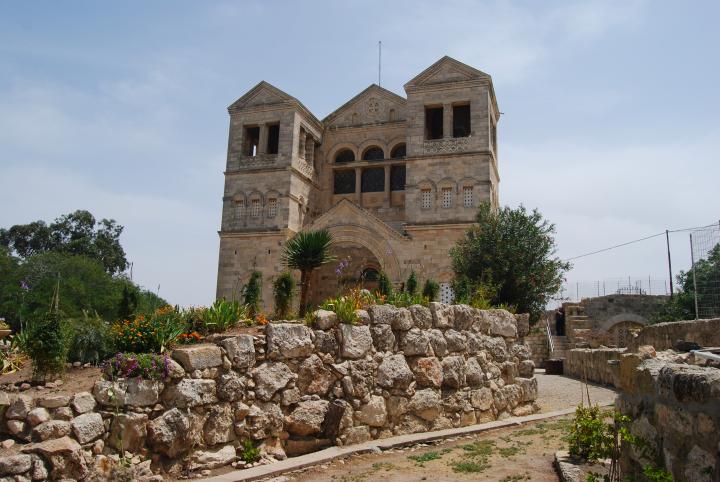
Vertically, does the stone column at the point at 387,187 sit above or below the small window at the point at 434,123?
below

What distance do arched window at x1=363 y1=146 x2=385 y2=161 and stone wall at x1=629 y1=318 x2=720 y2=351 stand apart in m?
20.5

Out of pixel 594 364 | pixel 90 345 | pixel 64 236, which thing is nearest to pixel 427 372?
pixel 90 345

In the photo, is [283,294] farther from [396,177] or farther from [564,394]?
[396,177]

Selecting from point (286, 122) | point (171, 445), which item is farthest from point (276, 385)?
point (286, 122)

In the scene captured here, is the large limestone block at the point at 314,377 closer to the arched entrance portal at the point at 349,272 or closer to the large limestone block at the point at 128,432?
the large limestone block at the point at 128,432

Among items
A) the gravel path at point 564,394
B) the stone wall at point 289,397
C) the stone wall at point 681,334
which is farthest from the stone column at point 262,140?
the stone wall at point 681,334

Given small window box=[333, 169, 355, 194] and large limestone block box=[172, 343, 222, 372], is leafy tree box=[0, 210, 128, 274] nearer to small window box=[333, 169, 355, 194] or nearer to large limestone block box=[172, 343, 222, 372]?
small window box=[333, 169, 355, 194]

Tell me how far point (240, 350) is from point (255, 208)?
22.0 m

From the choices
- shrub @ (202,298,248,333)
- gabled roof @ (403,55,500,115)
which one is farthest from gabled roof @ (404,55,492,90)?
shrub @ (202,298,248,333)

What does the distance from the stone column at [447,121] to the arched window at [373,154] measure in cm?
446

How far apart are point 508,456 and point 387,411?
2264mm

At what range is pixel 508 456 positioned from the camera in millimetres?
8094

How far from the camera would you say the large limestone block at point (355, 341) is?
9250mm

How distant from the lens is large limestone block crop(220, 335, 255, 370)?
805 centimetres
